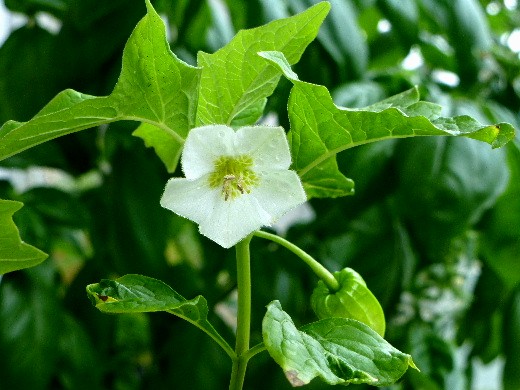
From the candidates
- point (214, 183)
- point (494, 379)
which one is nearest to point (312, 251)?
point (214, 183)

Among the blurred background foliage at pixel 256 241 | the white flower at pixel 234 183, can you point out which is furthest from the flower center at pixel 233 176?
the blurred background foliage at pixel 256 241

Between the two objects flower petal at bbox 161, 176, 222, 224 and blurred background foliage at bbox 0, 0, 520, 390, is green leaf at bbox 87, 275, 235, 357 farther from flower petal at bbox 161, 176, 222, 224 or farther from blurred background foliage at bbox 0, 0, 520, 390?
blurred background foliage at bbox 0, 0, 520, 390

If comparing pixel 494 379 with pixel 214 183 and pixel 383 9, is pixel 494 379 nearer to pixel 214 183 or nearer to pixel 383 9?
pixel 383 9

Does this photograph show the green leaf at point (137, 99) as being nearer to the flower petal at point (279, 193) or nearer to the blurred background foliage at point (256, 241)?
the flower petal at point (279, 193)

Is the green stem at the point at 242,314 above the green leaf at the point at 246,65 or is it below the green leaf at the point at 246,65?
below

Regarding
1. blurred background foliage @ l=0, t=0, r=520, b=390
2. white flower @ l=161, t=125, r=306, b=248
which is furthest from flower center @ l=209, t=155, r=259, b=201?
blurred background foliage @ l=0, t=0, r=520, b=390
